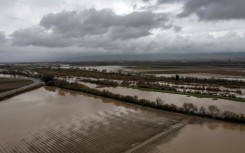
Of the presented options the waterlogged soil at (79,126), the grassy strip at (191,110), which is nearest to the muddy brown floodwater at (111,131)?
the waterlogged soil at (79,126)

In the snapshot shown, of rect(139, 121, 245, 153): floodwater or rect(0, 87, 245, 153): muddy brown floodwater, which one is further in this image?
rect(0, 87, 245, 153): muddy brown floodwater

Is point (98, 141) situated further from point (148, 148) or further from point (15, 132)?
point (15, 132)

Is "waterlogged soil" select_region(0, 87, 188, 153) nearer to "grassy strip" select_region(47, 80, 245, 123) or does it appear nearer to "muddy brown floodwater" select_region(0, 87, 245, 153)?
"muddy brown floodwater" select_region(0, 87, 245, 153)

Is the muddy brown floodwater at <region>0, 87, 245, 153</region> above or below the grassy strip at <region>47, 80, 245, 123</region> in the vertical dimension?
below

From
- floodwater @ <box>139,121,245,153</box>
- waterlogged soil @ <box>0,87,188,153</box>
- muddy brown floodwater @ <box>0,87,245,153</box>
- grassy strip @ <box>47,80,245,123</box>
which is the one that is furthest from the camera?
grassy strip @ <box>47,80,245,123</box>

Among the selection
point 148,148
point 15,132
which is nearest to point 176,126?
point 148,148

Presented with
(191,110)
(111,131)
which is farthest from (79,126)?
(191,110)

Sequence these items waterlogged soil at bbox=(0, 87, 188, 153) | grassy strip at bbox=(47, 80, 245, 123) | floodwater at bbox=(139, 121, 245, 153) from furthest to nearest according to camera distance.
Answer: grassy strip at bbox=(47, 80, 245, 123) < waterlogged soil at bbox=(0, 87, 188, 153) < floodwater at bbox=(139, 121, 245, 153)

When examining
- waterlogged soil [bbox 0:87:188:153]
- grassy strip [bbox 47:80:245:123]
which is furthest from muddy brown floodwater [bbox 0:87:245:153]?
grassy strip [bbox 47:80:245:123]
